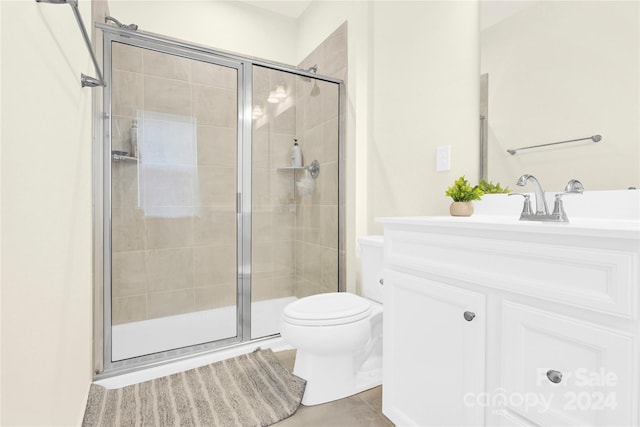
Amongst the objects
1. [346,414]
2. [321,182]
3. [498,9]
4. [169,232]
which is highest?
[498,9]

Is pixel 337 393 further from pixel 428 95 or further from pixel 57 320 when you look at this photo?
pixel 428 95

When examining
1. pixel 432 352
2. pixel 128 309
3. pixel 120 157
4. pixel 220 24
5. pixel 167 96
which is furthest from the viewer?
pixel 220 24

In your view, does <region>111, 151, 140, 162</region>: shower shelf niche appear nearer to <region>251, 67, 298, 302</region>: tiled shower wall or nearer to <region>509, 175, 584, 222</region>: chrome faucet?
<region>251, 67, 298, 302</region>: tiled shower wall

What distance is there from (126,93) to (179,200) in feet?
2.24

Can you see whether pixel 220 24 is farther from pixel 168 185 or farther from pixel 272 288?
pixel 272 288

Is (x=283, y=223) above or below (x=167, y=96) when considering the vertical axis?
below

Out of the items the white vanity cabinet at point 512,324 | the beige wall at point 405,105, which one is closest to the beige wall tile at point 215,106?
the beige wall at point 405,105

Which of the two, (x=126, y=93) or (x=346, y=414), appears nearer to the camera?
(x=346, y=414)

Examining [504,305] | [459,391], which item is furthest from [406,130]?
[459,391]

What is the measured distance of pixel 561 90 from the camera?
1.31 meters

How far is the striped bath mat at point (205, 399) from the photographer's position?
1.34m

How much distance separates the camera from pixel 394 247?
49.0 inches

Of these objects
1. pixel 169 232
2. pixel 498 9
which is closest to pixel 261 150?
pixel 169 232

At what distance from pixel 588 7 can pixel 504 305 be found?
119 centimetres
